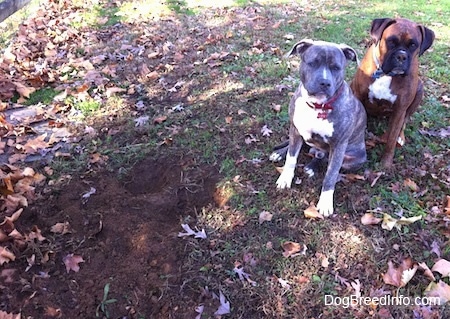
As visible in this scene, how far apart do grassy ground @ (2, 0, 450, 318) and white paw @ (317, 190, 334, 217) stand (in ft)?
0.25

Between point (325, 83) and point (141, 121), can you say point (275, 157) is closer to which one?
point (325, 83)

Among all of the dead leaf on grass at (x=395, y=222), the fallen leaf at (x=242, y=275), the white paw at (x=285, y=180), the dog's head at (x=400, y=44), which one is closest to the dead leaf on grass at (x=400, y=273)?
the dead leaf on grass at (x=395, y=222)

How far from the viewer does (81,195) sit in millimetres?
4031

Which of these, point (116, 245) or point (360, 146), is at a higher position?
point (360, 146)

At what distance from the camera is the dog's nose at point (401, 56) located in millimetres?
3762

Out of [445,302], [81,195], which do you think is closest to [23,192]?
[81,195]

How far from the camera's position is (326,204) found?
386cm

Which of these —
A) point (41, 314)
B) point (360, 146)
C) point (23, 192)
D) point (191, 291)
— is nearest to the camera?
point (41, 314)

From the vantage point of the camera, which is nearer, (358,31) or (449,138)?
(449,138)

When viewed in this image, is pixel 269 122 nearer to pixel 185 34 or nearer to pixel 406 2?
pixel 185 34

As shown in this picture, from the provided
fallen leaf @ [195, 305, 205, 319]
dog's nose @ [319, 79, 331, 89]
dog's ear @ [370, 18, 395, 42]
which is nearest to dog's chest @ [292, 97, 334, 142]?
dog's nose @ [319, 79, 331, 89]

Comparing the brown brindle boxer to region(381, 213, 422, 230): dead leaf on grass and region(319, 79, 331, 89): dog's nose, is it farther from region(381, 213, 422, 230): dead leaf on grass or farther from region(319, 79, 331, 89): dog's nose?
region(319, 79, 331, 89): dog's nose

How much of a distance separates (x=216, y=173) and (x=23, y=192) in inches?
74.7

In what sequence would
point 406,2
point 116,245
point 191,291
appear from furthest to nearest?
1. point 406,2
2. point 116,245
3. point 191,291
